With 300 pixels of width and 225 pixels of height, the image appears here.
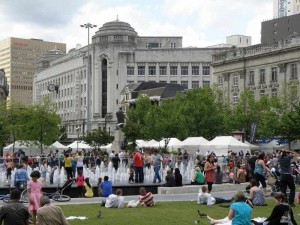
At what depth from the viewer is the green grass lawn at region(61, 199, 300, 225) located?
1888 centimetres

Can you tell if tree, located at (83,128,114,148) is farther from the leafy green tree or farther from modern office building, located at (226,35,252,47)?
modern office building, located at (226,35,252,47)

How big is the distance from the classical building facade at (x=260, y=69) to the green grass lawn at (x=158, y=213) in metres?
46.9

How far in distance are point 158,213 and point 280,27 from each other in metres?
85.8

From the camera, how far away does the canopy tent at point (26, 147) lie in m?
63.3

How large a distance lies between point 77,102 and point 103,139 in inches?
1981

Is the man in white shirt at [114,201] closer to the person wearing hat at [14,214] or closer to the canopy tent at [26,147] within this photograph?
the person wearing hat at [14,214]

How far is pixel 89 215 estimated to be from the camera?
20750 mm

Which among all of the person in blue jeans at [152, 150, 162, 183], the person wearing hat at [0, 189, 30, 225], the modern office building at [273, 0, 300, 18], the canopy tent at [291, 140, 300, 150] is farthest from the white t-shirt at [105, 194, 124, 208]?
the modern office building at [273, 0, 300, 18]

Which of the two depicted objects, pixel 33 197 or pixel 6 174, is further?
pixel 6 174

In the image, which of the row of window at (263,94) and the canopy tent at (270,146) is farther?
the row of window at (263,94)

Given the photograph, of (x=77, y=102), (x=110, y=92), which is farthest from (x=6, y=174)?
(x=77, y=102)

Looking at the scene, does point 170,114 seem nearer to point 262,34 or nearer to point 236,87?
point 236,87

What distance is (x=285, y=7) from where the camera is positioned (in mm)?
188250

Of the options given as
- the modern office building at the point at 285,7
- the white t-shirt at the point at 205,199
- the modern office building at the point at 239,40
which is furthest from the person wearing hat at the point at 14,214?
the modern office building at the point at 285,7
